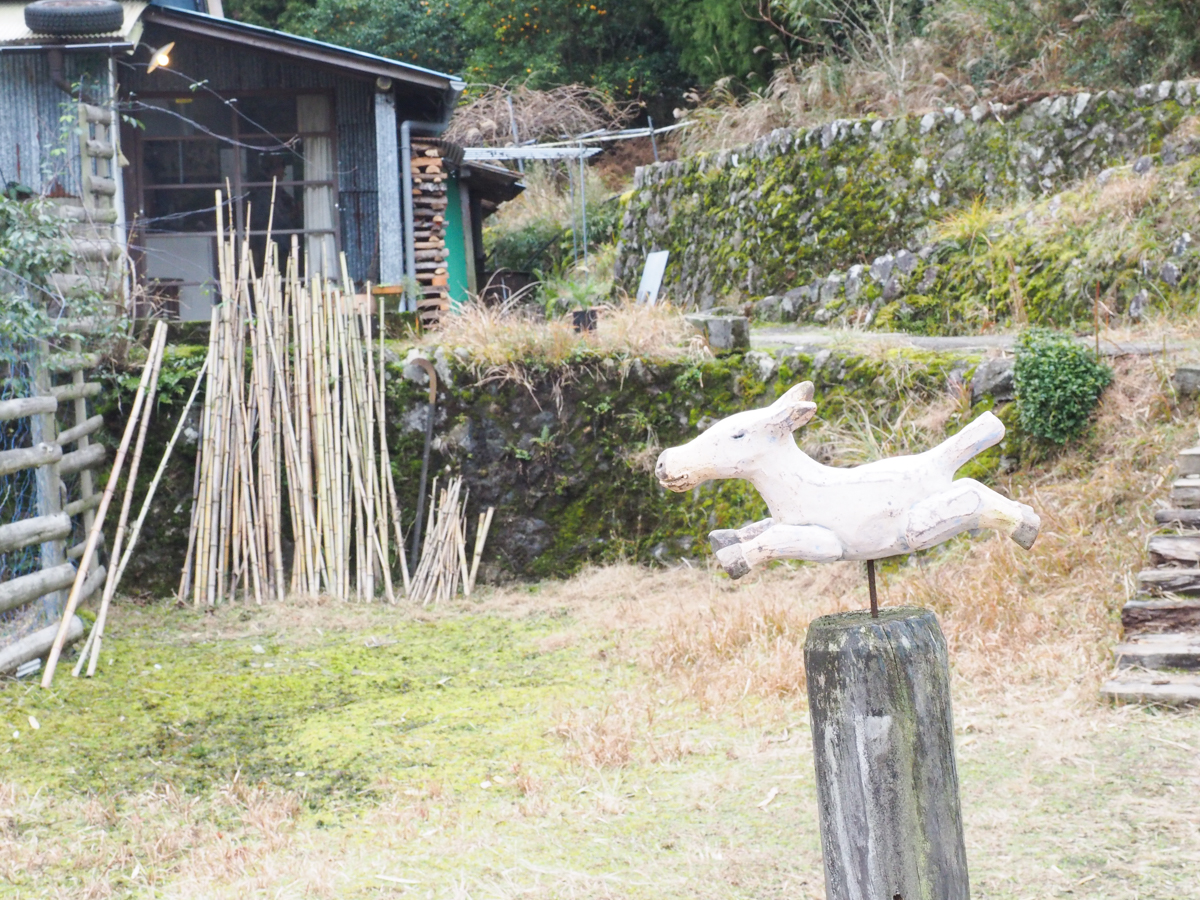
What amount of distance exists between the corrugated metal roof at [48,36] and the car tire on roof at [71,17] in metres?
0.08

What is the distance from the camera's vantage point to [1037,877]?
10.1 feet

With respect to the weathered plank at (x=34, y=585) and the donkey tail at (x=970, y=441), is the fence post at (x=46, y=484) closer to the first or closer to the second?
the weathered plank at (x=34, y=585)

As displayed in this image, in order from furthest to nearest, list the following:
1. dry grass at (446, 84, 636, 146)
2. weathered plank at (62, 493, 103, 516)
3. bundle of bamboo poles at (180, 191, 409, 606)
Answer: dry grass at (446, 84, 636, 146) < bundle of bamboo poles at (180, 191, 409, 606) < weathered plank at (62, 493, 103, 516)

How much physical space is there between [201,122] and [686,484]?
29.1ft

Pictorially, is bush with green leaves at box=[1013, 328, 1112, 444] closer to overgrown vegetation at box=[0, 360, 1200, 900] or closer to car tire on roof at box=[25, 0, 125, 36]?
overgrown vegetation at box=[0, 360, 1200, 900]

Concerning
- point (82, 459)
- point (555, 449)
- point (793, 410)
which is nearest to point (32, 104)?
point (82, 459)

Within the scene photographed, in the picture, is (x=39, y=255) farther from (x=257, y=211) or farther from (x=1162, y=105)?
(x=1162, y=105)

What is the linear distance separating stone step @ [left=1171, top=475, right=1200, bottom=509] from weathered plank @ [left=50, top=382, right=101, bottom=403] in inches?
220

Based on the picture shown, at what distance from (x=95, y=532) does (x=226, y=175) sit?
4886 millimetres

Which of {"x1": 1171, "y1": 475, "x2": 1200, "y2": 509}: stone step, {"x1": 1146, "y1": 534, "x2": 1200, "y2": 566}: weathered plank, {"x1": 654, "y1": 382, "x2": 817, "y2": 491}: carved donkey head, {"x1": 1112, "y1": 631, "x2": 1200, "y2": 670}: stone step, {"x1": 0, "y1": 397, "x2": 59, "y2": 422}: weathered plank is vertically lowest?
{"x1": 1112, "y1": 631, "x2": 1200, "y2": 670}: stone step

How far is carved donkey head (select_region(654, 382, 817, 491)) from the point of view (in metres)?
2.35

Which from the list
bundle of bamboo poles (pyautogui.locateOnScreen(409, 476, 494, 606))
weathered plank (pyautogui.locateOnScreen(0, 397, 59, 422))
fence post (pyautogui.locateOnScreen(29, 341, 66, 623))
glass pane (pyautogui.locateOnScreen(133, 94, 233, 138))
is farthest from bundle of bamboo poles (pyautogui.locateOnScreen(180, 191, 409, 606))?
glass pane (pyautogui.locateOnScreen(133, 94, 233, 138))

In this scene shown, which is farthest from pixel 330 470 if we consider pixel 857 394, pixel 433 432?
pixel 857 394

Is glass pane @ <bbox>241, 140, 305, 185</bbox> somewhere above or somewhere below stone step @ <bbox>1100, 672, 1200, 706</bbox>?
above
